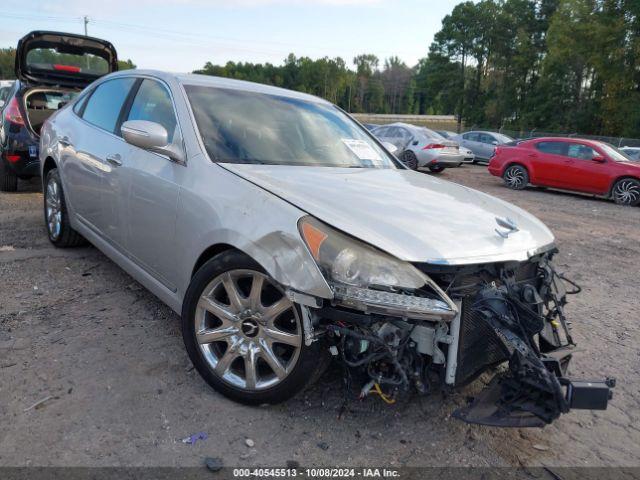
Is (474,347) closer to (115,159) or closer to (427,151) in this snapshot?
(115,159)

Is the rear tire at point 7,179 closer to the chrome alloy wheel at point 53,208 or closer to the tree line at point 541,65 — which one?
the chrome alloy wheel at point 53,208

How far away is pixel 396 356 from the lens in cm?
216

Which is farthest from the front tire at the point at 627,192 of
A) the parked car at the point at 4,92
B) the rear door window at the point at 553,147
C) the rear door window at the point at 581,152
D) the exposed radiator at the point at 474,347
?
the parked car at the point at 4,92

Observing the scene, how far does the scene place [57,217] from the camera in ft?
15.6

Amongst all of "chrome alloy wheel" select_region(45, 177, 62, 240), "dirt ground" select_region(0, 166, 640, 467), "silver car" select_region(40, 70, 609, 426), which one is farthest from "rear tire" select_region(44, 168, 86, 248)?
"silver car" select_region(40, 70, 609, 426)

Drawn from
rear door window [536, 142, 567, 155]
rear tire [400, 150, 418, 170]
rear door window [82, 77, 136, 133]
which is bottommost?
rear tire [400, 150, 418, 170]

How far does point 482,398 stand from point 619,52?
42.1 metres

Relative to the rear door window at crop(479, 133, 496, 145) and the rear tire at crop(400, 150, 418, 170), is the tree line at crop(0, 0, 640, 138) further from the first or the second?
the rear tire at crop(400, 150, 418, 170)

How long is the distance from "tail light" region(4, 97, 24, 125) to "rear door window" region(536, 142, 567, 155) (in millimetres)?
11577

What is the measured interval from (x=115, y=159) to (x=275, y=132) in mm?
1135

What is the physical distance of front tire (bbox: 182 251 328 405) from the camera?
7.69 feet

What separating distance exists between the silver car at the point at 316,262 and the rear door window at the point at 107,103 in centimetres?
53

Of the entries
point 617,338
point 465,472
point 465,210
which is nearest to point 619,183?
point 617,338

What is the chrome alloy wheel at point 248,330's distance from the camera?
238 cm
